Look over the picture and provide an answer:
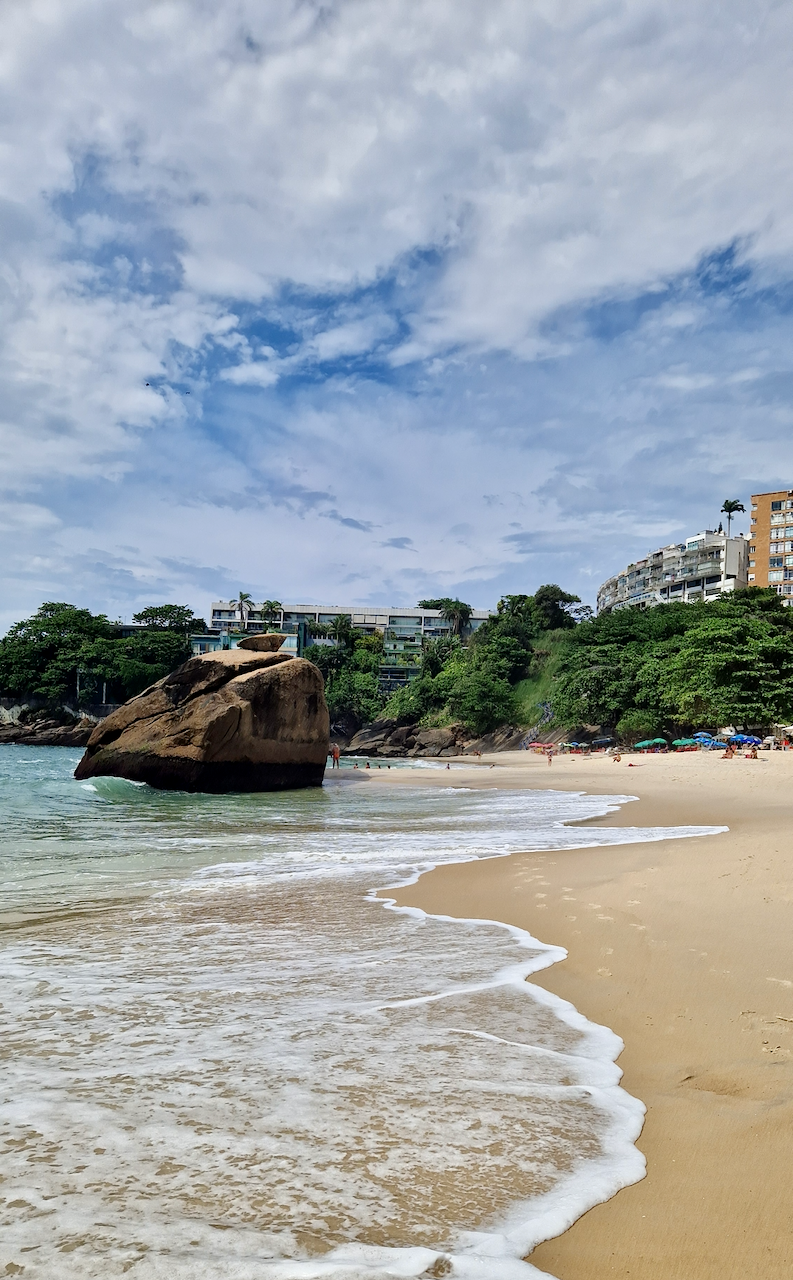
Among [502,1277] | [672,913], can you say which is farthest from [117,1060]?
[672,913]

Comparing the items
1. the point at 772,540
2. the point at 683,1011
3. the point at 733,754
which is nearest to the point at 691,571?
the point at 772,540

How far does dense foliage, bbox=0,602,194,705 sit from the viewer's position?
77.7 m

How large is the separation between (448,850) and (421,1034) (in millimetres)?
6839

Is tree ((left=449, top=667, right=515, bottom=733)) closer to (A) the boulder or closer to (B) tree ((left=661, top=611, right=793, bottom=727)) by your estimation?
(B) tree ((left=661, top=611, right=793, bottom=727))

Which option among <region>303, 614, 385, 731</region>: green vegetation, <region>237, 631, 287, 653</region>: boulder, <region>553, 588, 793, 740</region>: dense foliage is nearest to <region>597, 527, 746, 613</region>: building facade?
<region>303, 614, 385, 731</region>: green vegetation

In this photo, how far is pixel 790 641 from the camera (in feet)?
127

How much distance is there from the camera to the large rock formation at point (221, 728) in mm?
20422

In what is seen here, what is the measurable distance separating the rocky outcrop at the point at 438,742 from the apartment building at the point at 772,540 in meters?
42.1

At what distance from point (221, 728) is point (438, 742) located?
48049mm

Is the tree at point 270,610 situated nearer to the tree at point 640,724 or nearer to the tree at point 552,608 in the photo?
the tree at point 552,608

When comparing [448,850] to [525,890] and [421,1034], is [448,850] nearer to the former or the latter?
[525,890]

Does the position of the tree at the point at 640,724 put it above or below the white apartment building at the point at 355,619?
below

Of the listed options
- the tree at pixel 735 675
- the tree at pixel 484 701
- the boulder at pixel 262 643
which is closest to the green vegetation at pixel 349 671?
the tree at pixel 484 701

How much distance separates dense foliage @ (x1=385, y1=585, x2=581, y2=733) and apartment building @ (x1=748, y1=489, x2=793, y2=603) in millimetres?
22914
